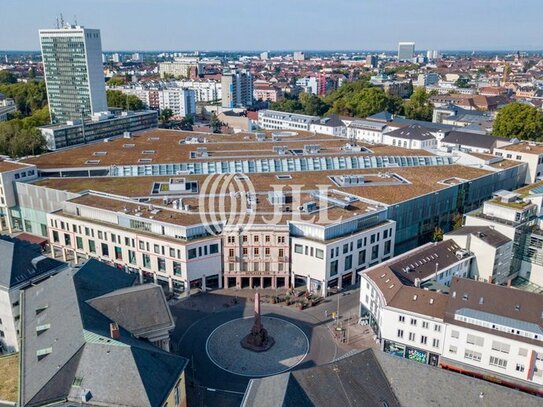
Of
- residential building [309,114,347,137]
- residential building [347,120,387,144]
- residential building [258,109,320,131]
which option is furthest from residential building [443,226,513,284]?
residential building [258,109,320,131]

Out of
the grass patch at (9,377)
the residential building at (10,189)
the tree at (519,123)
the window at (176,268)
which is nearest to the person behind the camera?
the grass patch at (9,377)

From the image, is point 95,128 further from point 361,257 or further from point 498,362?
point 498,362

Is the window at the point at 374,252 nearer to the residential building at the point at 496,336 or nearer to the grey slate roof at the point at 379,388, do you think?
the residential building at the point at 496,336

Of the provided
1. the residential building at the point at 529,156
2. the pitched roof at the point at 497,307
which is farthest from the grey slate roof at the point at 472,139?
Answer: the pitched roof at the point at 497,307

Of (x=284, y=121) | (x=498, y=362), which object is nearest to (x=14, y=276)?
(x=498, y=362)

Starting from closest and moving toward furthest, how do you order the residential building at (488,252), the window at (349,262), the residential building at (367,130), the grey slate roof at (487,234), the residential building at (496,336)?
the residential building at (496,336) < the residential building at (488,252) < the grey slate roof at (487,234) < the window at (349,262) < the residential building at (367,130)

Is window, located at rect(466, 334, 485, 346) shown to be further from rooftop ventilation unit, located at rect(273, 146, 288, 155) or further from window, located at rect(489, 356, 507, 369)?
rooftop ventilation unit, located at rect(273, 146, 288, 155)
